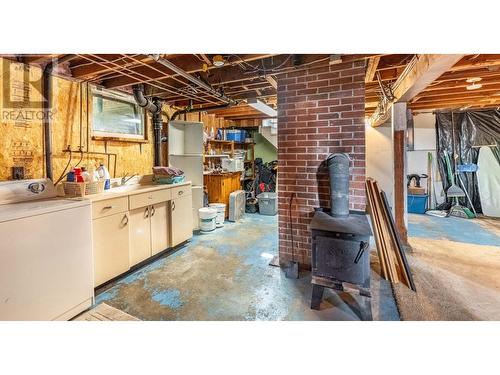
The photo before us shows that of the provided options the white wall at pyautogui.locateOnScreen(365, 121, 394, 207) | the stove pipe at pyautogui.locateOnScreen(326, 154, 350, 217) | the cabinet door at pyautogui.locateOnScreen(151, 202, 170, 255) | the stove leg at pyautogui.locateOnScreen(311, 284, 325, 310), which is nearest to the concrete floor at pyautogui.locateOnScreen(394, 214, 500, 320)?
the stove leg at pyautogui.locateOnScreen(311, 284, 325, 310)

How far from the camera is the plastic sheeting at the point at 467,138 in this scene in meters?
5.52

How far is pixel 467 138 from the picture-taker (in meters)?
5.74

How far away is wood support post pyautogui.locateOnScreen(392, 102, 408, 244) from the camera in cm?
362

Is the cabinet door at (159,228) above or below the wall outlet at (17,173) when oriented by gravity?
below

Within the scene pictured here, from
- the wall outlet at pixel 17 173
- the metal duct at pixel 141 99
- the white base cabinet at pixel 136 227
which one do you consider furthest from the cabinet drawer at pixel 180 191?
the wall outlet at pixel 17 173

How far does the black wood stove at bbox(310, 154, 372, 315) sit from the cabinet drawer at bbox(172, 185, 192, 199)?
84.4 inches

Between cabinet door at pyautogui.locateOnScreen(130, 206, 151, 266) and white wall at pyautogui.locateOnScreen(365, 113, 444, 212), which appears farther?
white wall at pyautogui.locateOnScreen(365, 113, 444, 212)

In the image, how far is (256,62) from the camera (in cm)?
280

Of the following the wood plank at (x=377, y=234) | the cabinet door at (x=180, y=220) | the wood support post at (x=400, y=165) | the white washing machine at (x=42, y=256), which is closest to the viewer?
the white washing machine at (x=42, y=256)

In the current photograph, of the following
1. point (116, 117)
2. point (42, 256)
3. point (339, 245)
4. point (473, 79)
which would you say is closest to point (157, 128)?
point (116, 117)

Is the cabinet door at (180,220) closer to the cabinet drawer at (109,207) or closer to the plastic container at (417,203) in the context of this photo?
the cabinet drawer at (109,207)

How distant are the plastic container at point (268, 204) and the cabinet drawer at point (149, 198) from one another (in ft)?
8.85

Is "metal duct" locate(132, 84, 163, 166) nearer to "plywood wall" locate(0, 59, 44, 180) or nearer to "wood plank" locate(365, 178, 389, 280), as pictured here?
"plywood wall" locate(0, 59, 44, 180)
